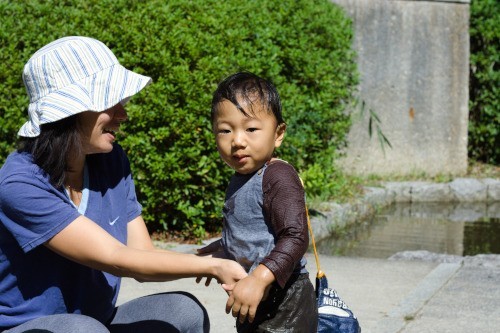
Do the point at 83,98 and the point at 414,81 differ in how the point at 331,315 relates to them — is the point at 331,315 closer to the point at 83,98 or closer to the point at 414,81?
the point at 83,98

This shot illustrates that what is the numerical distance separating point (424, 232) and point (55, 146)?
5214 millimetres

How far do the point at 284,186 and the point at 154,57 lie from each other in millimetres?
3236

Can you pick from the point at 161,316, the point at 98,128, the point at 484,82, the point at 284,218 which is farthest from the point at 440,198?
the point at 98,128

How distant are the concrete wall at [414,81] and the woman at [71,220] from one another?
6653 mm

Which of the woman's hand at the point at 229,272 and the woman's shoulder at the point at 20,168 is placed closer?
the woman's hand at the point at 229,272

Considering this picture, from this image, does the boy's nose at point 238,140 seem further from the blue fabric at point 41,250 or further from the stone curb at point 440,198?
the stone curb at point 440,198

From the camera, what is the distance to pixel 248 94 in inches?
124

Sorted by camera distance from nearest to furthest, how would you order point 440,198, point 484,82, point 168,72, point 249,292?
1. point 249,292
2. point 168,72
3. point 440,198
4. point 484,82

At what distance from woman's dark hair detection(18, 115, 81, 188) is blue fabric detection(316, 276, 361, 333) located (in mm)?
991

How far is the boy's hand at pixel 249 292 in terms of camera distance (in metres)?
2.85

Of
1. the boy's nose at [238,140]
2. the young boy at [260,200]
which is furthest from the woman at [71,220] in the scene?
the boy's nose at [238,140]

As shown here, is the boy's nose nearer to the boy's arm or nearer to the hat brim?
the boy's arm

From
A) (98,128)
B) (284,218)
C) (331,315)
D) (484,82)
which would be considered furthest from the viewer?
(484,82)

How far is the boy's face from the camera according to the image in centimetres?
313
